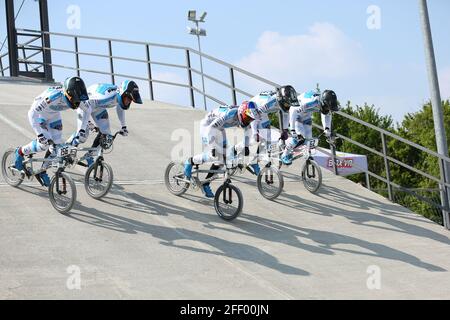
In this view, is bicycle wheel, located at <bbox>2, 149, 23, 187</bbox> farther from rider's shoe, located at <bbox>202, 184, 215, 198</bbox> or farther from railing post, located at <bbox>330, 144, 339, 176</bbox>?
railing post, located at <bbox>330, 144, 339, 176</bbox>

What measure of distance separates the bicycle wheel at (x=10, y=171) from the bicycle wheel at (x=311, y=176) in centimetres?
500

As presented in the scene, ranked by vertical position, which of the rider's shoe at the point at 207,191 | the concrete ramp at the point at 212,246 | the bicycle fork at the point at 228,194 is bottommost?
the concrete ramp at the point at 212,246

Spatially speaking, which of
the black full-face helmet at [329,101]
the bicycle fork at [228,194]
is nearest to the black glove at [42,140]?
the bicycle fork at [228,194]

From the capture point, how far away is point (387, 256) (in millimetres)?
10562

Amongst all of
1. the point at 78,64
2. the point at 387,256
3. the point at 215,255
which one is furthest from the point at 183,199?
the point at 78,64

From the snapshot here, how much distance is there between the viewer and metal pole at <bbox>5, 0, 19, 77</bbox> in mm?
25344

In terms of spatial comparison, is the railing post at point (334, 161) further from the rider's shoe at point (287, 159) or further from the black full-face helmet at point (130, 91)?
the black full-face helmet at point (130, 91)

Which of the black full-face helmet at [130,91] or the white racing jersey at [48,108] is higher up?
the black full-face helmet at [130,91]

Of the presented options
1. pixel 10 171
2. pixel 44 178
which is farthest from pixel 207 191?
pixel 10 171

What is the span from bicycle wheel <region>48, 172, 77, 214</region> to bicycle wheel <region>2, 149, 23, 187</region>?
1327mm

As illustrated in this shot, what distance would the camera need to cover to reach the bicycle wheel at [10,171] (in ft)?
40.0

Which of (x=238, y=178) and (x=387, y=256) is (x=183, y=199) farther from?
(x=387, y=256)

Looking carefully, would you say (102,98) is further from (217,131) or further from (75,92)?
(217,131)

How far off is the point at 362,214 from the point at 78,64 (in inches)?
546
